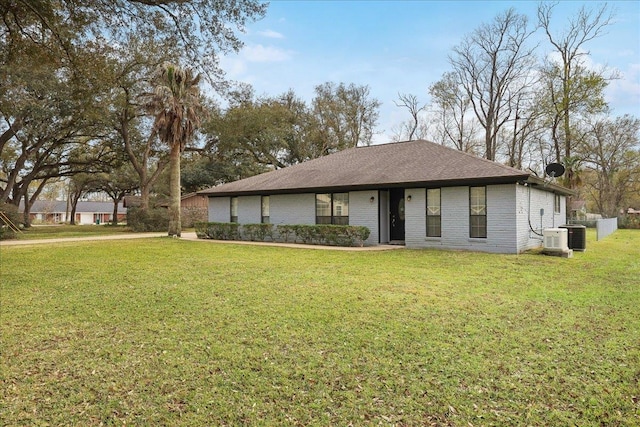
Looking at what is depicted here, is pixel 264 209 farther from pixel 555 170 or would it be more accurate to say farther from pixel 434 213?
pixel 555 170

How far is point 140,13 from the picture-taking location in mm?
6906

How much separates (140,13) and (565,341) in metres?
8.04

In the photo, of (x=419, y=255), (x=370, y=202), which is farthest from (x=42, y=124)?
(x=419, y=255)

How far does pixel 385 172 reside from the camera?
48.8ft

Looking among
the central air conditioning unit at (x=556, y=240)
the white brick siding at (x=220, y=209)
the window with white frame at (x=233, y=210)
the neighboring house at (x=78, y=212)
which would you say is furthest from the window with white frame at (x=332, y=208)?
the neighboring house at (x=78, y=212)

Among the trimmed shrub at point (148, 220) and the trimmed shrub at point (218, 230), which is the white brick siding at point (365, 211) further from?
the trimmed shrub at point (148, 220)

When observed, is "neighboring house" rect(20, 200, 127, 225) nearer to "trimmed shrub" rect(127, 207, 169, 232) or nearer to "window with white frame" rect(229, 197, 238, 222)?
"trimmed shrub" rect(127, 207, 169, 232)

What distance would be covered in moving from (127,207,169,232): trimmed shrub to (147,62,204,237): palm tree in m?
7.29

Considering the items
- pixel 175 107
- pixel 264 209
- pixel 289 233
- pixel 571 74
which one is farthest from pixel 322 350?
pixel 571 74

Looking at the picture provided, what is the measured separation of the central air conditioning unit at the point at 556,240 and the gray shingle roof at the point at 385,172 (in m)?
1.89

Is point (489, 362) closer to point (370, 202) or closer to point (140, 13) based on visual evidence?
point (140, 13)

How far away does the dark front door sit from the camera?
14977 mm

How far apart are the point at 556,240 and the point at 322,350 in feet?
33.6

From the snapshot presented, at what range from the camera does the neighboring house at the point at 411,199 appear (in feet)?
40.3
